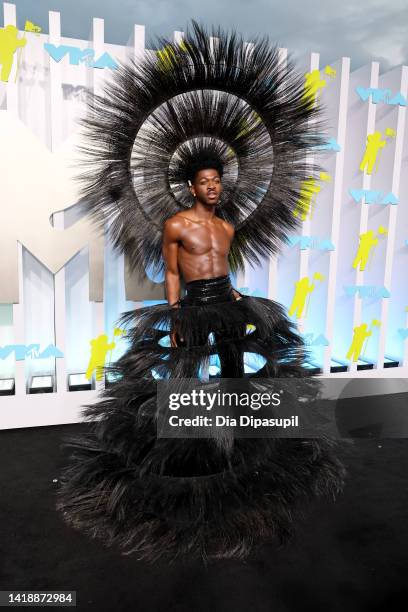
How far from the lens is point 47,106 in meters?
3.65

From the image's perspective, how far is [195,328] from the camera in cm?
239

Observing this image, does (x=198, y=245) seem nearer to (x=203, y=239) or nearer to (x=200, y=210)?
(x=203, y=239)

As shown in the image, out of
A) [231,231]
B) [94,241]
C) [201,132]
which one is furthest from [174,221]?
[94,241]

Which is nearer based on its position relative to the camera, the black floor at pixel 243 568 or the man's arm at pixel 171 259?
the black floor at pixel 243 568

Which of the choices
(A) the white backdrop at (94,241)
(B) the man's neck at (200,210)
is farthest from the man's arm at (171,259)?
(A) the white backdrop at (94,241)

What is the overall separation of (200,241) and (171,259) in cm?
19

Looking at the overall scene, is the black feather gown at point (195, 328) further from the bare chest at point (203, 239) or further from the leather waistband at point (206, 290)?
the bare chest at point (203, 239)

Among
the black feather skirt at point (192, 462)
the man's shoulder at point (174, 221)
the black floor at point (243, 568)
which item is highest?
the man's shoulder at point (174, 221)

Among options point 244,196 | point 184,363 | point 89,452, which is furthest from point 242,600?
point 244,196

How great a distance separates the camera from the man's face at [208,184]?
2525mm

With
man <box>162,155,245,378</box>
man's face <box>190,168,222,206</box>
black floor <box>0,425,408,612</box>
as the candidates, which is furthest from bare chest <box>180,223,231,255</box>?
black floor <box>0,425,408,612</box>

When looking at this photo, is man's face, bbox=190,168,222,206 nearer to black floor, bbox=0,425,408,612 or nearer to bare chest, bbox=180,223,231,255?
bare chest, bbox=180,223,231,255

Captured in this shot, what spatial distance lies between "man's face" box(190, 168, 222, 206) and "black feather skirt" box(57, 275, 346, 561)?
18.3 inches

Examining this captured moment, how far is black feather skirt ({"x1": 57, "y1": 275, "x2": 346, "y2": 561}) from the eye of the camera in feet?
7.54
